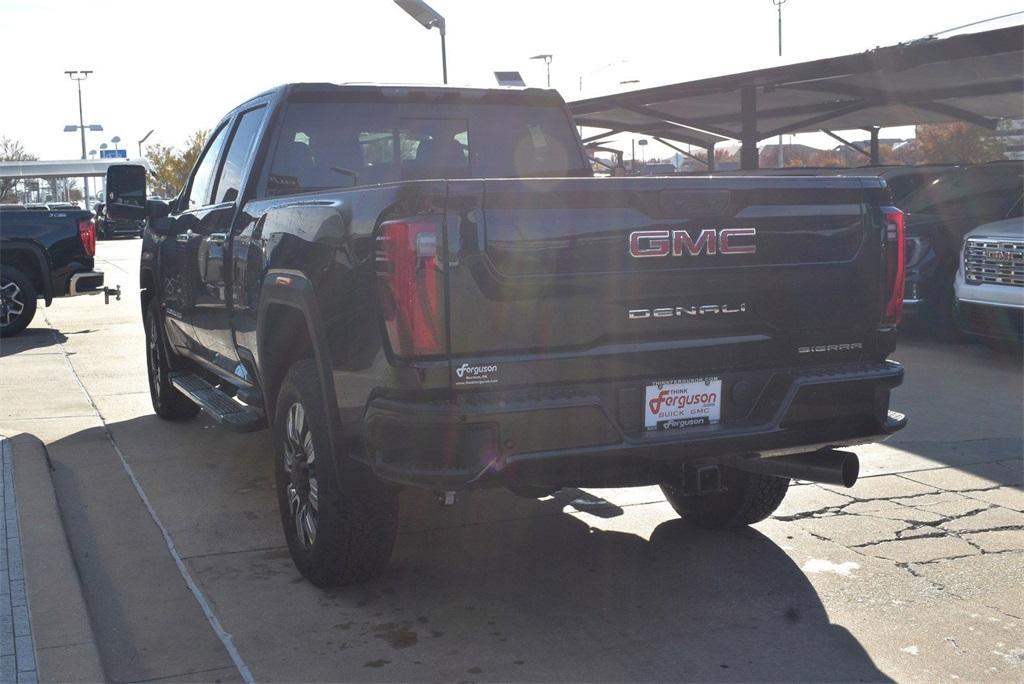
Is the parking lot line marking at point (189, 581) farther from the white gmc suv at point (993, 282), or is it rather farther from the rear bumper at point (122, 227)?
the white gmc suv at point (993, 282)

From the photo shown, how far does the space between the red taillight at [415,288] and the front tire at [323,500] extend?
717mm

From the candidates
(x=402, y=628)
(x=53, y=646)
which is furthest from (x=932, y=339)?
(x=53, y=646)

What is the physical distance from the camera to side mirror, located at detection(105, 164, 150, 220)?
288 inches

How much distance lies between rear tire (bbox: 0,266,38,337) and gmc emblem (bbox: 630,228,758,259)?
445 inches

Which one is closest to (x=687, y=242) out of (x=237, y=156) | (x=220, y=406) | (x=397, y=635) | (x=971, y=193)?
(x=397, y=635)

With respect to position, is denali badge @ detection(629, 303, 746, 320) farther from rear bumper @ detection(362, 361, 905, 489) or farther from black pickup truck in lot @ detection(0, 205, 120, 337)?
black pickup truck in lot @ detection(0, 205, 120, 337)

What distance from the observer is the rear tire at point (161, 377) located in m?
7.98

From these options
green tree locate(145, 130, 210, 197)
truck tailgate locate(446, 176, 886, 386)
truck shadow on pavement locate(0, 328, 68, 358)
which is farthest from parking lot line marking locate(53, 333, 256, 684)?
green tree locate(145, 130, 210, 197)

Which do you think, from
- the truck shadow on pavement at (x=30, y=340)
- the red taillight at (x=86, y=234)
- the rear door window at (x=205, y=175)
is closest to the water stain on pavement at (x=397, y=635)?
the rear door window at (x=205, y=175)

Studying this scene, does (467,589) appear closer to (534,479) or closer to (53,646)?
(534,479)

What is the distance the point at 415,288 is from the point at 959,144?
212ft

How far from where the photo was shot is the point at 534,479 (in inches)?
154

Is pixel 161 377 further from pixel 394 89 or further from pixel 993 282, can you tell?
pixel 993 282

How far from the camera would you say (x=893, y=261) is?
4.54m
